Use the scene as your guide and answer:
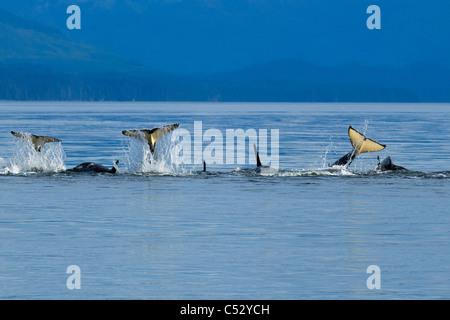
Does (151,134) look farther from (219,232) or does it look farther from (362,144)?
(219,232)

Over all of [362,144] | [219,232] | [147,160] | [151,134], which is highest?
[151,134]

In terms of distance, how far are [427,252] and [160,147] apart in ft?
72.8

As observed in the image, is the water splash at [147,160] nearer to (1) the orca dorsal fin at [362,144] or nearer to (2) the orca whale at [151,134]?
(2) the orca whale at [151,134]

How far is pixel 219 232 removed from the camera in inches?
1006

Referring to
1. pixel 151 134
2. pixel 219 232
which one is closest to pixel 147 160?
pixel 151 134

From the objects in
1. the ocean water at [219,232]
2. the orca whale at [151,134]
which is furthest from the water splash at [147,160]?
the orca whale at [151,134]

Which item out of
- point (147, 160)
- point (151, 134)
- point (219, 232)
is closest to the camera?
point (219, 232)

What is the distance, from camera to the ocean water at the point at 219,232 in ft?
63.0

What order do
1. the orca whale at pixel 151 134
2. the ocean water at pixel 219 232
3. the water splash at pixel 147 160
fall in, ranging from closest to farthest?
the ocean water at pixel 219 232 → the orca whale at pixel 151 134 → the water splash at pixel 147 160

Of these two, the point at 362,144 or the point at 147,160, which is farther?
the point at 147,160

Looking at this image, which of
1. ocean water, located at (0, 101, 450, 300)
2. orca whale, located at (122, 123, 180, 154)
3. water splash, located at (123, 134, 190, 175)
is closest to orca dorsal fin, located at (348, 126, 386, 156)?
ocean water, located at (0, 101, 450, 300)

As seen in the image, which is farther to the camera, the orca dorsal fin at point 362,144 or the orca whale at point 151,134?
the orca dorsal fin at point 362,144

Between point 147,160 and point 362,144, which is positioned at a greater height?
point 362,144

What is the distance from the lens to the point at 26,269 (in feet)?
67.3
